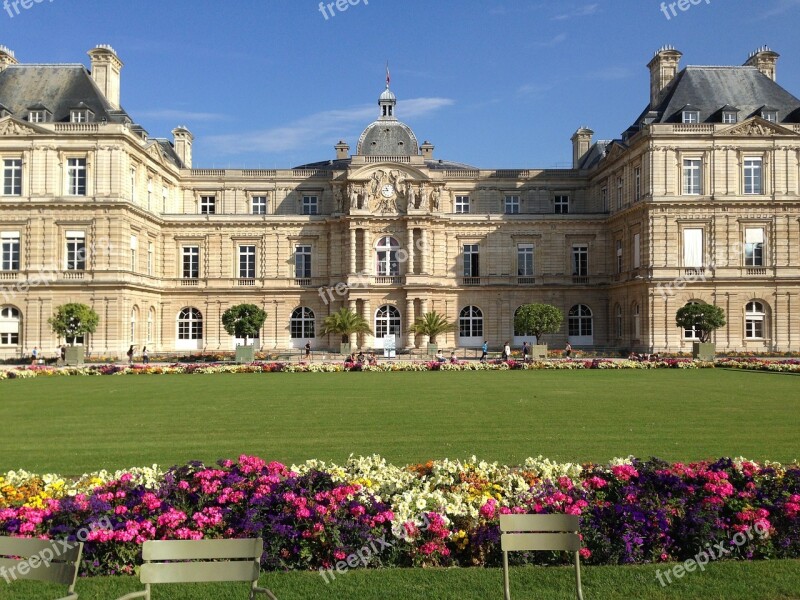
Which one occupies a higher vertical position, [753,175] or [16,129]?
[16,129]

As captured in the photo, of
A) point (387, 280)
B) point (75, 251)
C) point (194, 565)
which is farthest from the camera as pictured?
point (387, 280)

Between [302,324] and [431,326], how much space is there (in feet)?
38.0

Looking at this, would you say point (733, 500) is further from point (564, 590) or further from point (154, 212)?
point (154, 212)

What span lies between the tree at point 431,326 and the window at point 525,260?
8.57 m

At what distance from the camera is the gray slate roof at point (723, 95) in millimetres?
47188

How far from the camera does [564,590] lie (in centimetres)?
750

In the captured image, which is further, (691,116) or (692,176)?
(691,116)

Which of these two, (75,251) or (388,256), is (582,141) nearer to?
(388,256)

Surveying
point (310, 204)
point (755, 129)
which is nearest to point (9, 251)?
point (310, 204)

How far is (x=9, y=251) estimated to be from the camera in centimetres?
4500

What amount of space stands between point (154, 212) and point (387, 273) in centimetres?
1798

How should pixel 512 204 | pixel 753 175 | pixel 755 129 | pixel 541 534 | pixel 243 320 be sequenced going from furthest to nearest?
pixel 512 204 < pixel 753 175 < pixel 755 129 < pixel 243 320 < pixel 541 534

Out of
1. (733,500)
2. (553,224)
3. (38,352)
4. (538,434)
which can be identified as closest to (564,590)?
(733,500)

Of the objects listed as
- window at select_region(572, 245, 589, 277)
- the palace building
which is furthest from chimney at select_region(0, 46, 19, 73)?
window at select_region(572, 245, 589, 277)
